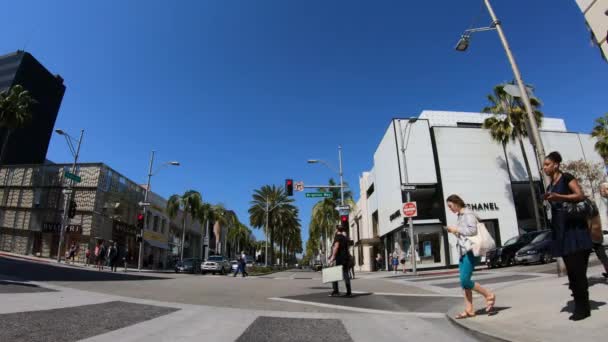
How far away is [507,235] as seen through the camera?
30.2 meters

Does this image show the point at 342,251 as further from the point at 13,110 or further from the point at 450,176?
the point at 13,110

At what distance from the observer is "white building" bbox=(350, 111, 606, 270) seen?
101 ft

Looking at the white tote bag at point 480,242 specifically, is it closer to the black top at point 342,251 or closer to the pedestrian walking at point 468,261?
the pedestrian walking at point 468,261

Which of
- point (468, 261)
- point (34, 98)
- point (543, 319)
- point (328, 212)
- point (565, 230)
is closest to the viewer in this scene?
point (565, 230)

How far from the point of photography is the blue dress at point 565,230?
12.7 feet

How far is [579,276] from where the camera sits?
12.8ft

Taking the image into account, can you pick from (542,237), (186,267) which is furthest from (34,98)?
(542,237)

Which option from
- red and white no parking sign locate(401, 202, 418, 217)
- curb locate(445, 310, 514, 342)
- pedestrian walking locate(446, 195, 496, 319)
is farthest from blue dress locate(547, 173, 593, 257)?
red and white no parking sign locate(401, 202, 418, 217)

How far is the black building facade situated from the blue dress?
94.4 meters

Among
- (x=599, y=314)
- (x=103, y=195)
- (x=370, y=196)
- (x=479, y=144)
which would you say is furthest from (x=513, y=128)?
(x=103, y=195)

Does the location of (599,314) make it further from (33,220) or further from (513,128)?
(33,220)

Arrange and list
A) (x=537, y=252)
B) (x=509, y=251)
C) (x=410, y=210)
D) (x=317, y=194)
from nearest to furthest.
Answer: (x=537, y=252) < (x=509, y=251) < (x=410, y=210) < (x=317, y=194)

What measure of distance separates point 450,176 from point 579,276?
29523 millimetres

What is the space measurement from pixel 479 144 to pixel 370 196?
16.8 metres
